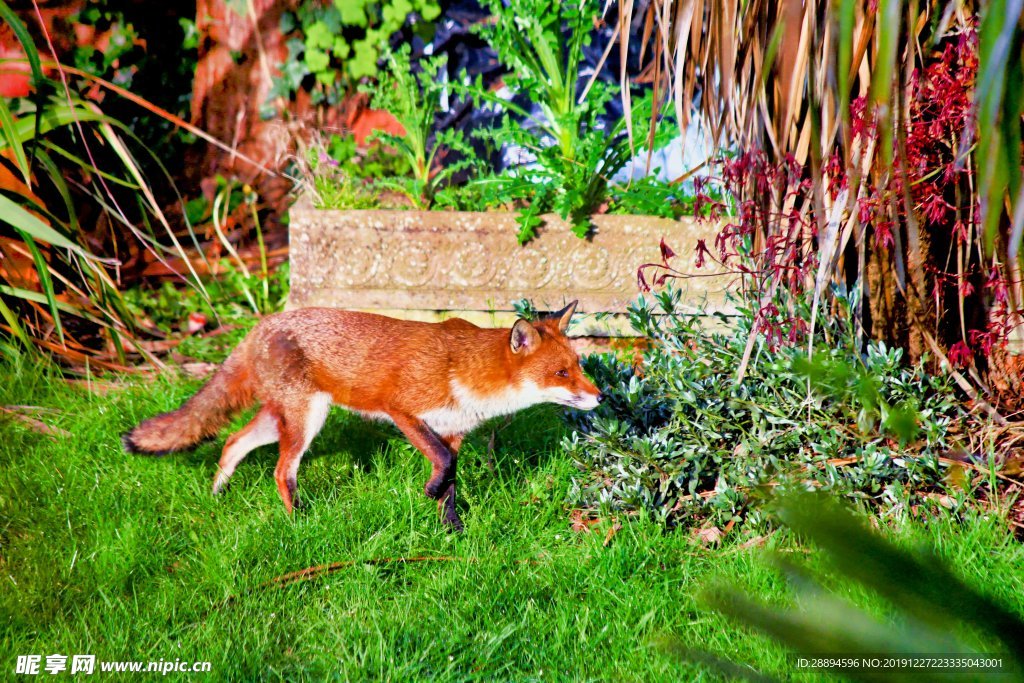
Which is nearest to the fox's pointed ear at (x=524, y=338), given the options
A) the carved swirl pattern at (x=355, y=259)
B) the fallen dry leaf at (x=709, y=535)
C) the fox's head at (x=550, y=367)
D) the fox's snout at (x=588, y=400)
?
the fox's head at (x=550, y=367)

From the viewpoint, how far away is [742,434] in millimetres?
3947

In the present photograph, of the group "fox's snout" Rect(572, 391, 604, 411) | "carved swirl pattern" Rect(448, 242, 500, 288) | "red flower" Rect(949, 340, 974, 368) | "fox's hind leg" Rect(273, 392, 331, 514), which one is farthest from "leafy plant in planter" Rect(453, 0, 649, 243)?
"red flower" Rect(949, 340, 974, 368)

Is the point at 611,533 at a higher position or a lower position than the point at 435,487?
lower

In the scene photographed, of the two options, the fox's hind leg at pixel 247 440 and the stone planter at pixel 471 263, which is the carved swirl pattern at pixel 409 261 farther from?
the fox's hind leg at pixel 247 440

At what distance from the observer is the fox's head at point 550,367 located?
→ 13.0 ft

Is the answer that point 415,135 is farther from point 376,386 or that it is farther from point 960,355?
point 960,355

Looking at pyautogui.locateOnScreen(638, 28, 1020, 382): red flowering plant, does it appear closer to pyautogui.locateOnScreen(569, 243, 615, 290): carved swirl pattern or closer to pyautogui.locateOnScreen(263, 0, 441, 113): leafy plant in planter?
pyautogui.locateOnScreen(569, 243, 615, 290): carved swirl pattern

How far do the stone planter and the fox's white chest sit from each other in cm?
156

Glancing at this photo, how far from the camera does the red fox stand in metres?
4.03

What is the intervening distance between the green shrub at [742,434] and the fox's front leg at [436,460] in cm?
55

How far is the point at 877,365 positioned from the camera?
3711 millimetres

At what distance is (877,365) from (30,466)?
3930 millimetres

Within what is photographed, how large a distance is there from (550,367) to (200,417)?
166 centimetres

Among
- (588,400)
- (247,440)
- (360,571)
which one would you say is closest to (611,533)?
(588,400)
